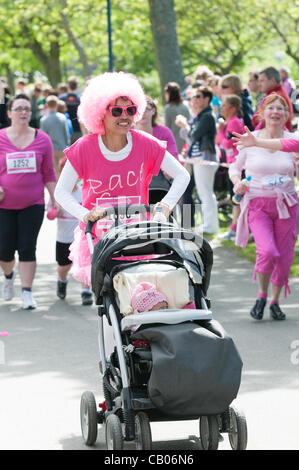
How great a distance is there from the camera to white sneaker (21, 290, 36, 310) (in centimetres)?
1074

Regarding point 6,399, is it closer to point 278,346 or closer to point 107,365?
point 107,365

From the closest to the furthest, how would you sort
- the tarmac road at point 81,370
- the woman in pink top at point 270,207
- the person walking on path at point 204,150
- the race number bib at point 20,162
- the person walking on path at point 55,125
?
the tarmac road at point 81,370 → the woman in pink top at point 270,207 → the race number bib at point 20,162 → the person walking on path at point 204,150 → the person walking on path at point 55,125

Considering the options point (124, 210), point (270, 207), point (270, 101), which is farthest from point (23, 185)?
point (124, 210)

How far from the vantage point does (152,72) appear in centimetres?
5038

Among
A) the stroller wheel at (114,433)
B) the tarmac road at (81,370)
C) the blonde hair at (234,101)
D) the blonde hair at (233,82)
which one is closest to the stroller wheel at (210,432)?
the tarmac road at (81,370)

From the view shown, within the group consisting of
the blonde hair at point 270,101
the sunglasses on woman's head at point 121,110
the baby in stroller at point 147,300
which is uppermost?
the sunglasses on woman's head at point 121,110

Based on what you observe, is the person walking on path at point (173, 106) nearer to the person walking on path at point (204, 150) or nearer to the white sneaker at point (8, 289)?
the person walking on path at point (204, 150)

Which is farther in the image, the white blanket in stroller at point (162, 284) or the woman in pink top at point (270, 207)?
the woman in pink top at point (270, 207)

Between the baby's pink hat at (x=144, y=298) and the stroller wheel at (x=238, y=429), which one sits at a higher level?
the baby's pink hat at (x=144, y=298)

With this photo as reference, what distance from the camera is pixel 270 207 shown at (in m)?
9.73

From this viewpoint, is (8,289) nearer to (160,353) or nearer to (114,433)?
(114,433)

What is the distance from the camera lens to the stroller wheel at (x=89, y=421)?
6051 mm

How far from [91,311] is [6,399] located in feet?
11.1

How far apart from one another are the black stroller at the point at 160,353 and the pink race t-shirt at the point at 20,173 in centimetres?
427
